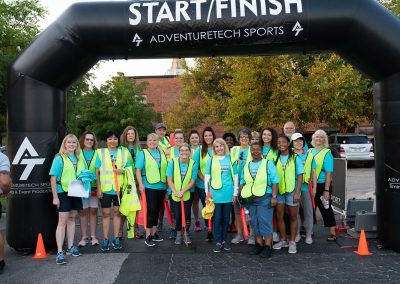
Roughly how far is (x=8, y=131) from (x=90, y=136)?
1.16 meters

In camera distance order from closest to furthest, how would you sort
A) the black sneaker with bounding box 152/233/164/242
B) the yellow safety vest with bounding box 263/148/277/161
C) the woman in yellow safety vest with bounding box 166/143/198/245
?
the yellow safety vest with bounding box 263/148/277/161 < the woman in yellow safety vest with bounding box 166/143/198/245 < the black sneaker with bounding box 152/233/164/242

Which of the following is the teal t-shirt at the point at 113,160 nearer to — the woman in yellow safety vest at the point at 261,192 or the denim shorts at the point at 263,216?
the woman in yellow safety vest at the point at 261,192

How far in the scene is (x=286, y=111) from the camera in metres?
19.1

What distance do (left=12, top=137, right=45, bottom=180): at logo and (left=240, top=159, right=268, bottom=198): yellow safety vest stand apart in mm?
2989

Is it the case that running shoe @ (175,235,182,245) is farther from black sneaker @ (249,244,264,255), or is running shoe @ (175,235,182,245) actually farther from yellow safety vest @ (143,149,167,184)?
black sneaker @ (249,244,264,255)

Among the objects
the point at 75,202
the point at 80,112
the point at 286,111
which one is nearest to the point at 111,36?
the point at 75,202

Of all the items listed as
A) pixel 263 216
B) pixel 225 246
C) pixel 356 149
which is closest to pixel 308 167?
pixel 263 216

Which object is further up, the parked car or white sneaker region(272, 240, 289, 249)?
the parked car

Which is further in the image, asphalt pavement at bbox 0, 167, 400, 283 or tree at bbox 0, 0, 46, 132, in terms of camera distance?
tree at bbox 0, 0, 46, 132

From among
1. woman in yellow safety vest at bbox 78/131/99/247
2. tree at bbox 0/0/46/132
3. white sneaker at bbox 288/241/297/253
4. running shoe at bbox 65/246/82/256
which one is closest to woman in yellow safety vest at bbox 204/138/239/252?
white sneaker at bbox 288/241/297/253

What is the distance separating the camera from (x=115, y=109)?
22.4m

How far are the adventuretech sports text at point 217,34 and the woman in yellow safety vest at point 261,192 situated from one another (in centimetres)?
152

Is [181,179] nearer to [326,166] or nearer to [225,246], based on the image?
[225,246]

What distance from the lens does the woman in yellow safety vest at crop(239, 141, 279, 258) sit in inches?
213
